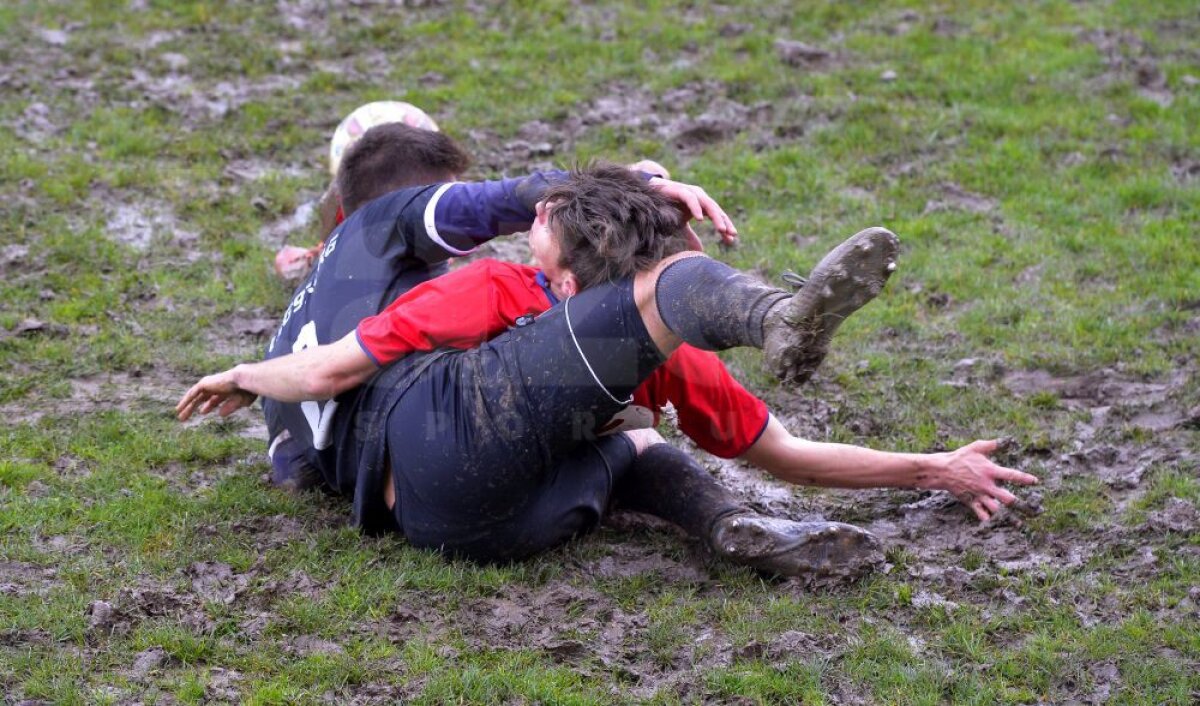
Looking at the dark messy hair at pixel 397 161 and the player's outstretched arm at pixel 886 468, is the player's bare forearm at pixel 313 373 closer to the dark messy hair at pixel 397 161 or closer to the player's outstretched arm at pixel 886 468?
the dark messy hair at pixel 397 161

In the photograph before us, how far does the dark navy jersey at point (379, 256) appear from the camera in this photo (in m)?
4.66

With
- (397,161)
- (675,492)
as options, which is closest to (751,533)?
(675,492)

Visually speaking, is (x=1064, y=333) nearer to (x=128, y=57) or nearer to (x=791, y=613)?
(x=791, y=613)

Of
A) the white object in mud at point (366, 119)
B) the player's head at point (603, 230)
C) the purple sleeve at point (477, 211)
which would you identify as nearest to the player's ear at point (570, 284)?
the player's head at point (603, 230)

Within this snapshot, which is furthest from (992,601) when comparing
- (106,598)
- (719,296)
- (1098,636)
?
(106,598)

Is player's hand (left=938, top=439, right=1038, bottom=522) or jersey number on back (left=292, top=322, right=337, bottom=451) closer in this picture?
jersey number on back (left=292, top=322, right=337, bottom=451)

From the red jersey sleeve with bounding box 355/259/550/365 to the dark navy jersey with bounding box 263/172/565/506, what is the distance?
0.34m

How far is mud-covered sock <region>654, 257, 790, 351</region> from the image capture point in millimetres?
3754

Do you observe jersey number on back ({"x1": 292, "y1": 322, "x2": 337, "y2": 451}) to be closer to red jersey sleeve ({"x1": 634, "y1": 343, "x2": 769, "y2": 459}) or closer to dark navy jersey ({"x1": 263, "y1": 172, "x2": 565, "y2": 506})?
dark navy jersey ({"x1": 263, "y1": 172, "x2": 565, "y2": 506})

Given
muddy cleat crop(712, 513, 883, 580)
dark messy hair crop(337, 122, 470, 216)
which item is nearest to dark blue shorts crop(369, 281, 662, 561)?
muddy cleat crop(712, 513, 883, 580)

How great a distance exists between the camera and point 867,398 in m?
5.91

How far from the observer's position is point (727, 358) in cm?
629

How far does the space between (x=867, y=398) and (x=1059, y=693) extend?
2188 millimetres

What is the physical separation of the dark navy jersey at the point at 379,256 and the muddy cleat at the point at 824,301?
121cm
